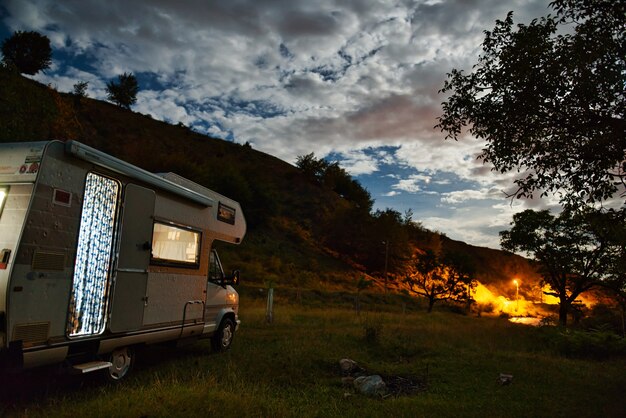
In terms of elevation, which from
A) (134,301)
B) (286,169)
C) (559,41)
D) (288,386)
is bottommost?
(288,386)

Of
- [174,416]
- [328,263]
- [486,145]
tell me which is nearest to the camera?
[174,416]

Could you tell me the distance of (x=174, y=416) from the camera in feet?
16.7

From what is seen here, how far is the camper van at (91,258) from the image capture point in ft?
17.3

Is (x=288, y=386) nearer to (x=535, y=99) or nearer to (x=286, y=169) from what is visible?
(x=535, y=99)

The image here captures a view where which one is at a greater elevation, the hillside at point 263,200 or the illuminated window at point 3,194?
the hillside at point 263,200

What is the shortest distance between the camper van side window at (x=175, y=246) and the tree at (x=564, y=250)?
82.7 feet

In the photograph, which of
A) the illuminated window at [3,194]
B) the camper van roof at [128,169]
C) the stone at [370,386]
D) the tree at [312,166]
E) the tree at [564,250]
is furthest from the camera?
the tree at [312,166]

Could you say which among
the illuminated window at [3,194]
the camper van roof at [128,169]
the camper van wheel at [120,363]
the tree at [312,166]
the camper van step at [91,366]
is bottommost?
the camper van wheel at [120,363]

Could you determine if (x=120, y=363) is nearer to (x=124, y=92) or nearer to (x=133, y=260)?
(x=133, y=260)

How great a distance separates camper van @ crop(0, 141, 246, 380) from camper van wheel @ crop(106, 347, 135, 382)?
17 millimetres

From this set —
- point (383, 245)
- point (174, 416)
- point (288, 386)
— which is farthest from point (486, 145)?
point (383, 245)

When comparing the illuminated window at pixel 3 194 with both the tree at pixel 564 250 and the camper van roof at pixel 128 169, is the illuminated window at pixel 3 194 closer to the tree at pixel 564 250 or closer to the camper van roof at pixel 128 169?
the camper van roof at pixel 128 169

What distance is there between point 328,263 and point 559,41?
143ft

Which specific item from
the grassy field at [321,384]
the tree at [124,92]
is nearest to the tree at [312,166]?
the tree at [124,92]
